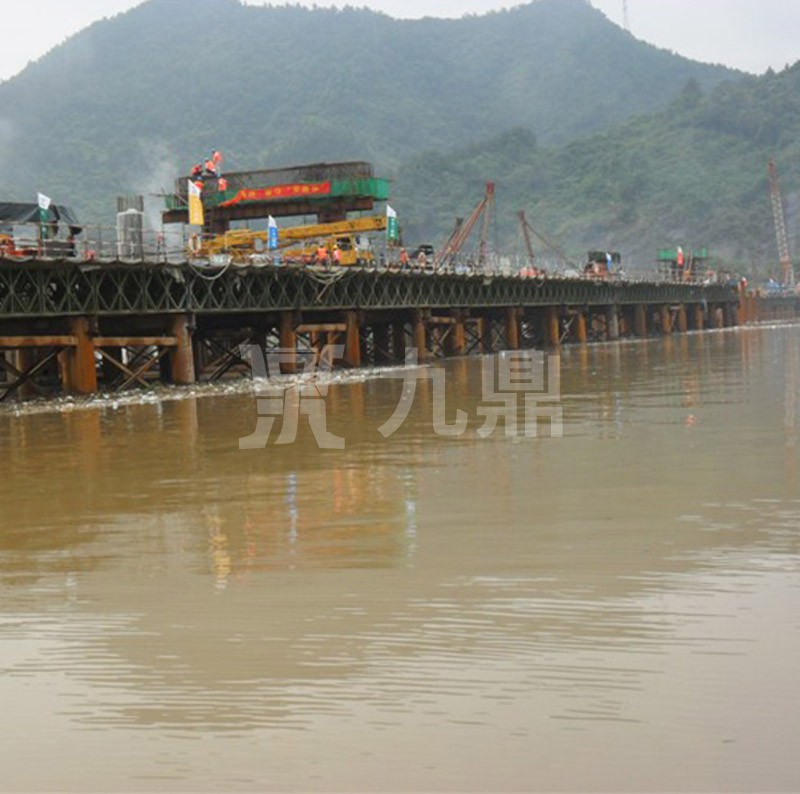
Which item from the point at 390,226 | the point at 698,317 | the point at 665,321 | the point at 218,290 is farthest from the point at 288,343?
the point at 698,317

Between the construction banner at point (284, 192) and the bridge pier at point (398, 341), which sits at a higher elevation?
the construction banner at point (284, 192)

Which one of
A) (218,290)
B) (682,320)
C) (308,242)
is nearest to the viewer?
(218,290)

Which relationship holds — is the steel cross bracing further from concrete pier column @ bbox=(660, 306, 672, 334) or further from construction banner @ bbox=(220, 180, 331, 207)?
concrete pier column @ bbox=(660, 306, 672, 334)

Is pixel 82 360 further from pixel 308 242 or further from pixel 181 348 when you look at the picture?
pixel 308 242

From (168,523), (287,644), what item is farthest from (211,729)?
(168,523)

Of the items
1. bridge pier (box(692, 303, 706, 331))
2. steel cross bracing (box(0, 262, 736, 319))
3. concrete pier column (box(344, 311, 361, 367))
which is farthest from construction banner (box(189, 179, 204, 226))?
bridge pier (box(692, 303, 706, 331))

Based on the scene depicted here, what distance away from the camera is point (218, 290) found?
4053 cm

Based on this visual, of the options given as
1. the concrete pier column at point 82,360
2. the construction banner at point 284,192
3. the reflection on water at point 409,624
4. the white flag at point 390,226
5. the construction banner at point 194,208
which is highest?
the construction banner at point 284,192

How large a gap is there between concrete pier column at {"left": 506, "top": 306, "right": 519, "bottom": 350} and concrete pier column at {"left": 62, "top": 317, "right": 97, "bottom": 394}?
35.3m

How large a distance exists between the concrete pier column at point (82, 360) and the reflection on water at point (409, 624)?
54.4 ft

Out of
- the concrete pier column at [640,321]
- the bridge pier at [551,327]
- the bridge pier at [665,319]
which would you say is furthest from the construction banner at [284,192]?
the bridge pier at [665,319]

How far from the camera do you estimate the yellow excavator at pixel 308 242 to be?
53.3 m

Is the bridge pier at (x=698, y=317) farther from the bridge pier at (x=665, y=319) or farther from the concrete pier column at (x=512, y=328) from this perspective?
the concrete pier column at (x=512, y=328)

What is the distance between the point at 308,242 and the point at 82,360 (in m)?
31.9
